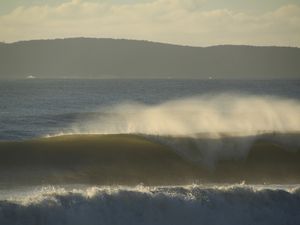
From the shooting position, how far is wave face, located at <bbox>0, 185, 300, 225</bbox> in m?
13.3

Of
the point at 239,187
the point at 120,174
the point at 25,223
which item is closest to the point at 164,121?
the point at 120,174

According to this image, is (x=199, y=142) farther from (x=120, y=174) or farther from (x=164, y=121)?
(x=164, y=121)

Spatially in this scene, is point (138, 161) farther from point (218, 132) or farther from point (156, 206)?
point (156, 206)

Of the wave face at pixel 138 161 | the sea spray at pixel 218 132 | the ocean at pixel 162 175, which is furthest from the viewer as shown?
the sea spray at pixel 218 132

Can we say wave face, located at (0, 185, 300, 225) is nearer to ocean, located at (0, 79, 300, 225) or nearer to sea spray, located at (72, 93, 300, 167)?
ocean, located at (0, 79, 300, 225)

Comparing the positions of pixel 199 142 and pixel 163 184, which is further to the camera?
pixel 199 142

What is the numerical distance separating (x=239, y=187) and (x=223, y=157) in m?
5.79

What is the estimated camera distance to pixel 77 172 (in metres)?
18.9

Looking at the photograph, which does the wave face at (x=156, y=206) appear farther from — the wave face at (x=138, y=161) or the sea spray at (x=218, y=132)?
the sea spray at (x=218, y=132)

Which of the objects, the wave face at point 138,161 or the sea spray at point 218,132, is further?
the sea spray at point 218,132

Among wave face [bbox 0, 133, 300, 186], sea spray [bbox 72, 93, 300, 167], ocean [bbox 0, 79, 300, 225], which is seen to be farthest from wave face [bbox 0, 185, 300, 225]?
sea spray [bbox 72, 93, 300, 167]

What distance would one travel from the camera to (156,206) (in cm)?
1418

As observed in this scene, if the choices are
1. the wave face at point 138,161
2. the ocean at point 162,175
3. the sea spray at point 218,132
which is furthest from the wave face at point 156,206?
the sea spray at point 218,132

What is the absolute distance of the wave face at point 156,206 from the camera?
1330cm
